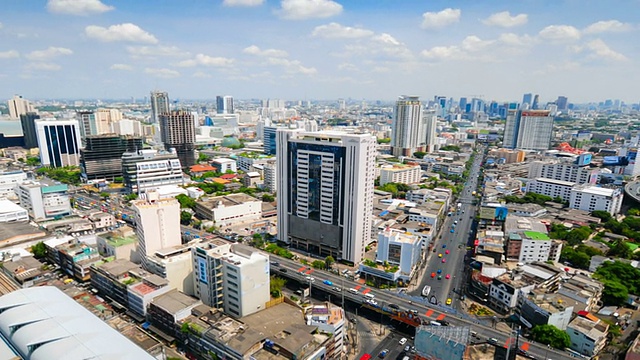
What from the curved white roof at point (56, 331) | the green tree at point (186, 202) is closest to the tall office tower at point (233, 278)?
the curved white roof at point (56, 331)

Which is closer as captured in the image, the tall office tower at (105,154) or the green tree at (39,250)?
the green tree at (39,250)

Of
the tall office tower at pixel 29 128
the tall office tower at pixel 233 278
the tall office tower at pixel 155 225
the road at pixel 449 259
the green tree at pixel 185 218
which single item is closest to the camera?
the tall office tower at pixel 233 278

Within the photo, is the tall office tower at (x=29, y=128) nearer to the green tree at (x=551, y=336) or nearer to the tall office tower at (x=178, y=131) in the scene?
the tall office tower at (x=178, y=131)

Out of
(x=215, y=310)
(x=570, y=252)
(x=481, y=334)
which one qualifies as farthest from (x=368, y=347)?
(x=570, y=252)

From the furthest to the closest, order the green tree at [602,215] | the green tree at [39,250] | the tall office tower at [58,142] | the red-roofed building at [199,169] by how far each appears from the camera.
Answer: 1. the red-roofed building at [199,169]
2. the tall office tower at [58,142]
3. the green tree at [602,215]
4. the green tree at [39,250]

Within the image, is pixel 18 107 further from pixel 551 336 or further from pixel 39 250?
pixel 551 336

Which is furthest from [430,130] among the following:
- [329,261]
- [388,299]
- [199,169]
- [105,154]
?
[388,299]
